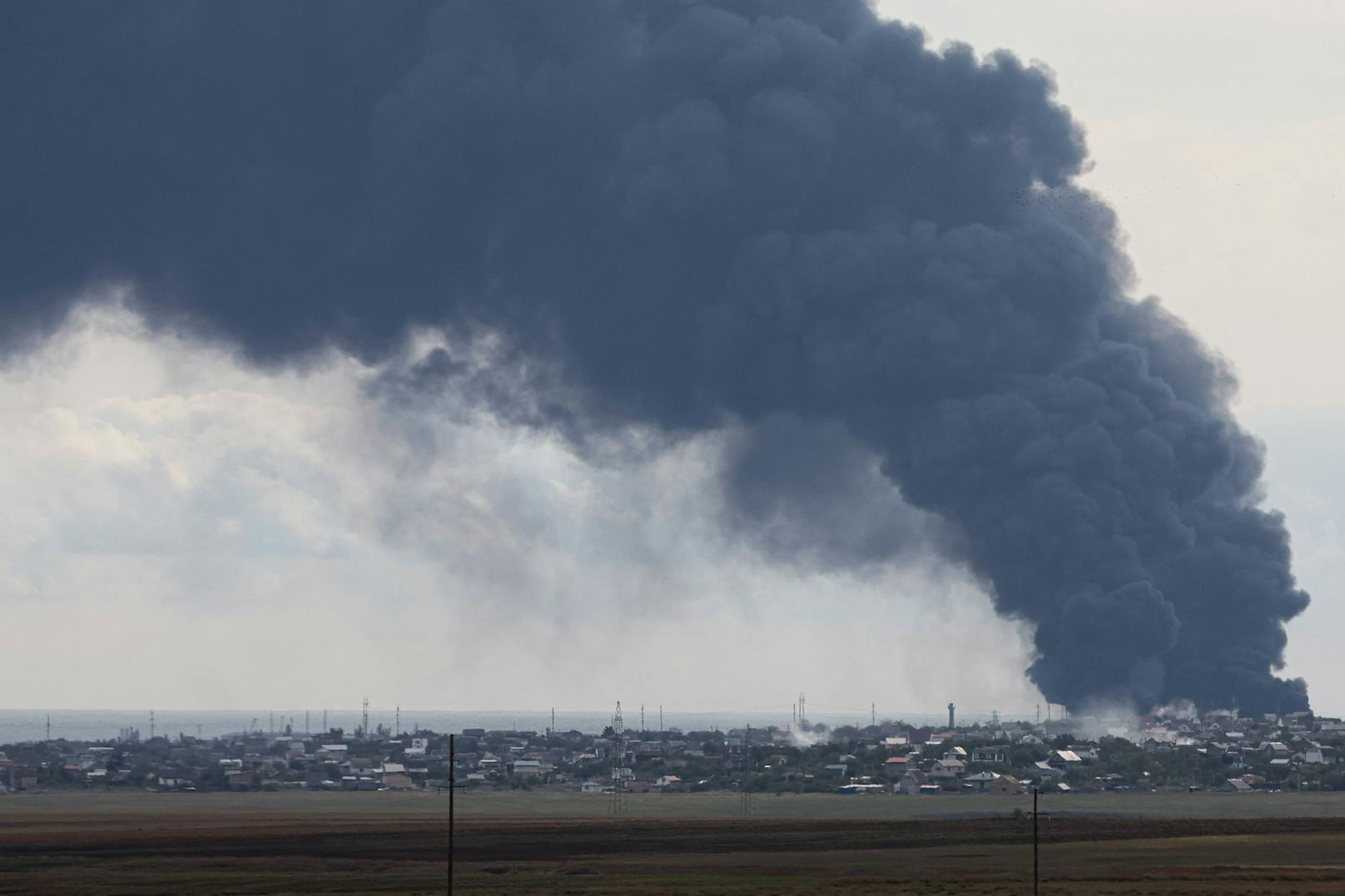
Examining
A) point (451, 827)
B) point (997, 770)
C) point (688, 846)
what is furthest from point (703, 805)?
point (451, 827)

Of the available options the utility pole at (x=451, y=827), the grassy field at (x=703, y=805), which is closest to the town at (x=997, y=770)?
the grassy field at (x=703, y=805)

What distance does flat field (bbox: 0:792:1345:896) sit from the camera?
98.4 metres

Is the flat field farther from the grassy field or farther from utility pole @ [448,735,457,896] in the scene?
utility pole @ [448,735,457,896]

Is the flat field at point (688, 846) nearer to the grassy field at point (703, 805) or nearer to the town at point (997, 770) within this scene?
the grassy field at point (703, 805)

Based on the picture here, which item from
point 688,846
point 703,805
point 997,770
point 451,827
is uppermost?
point 997,770

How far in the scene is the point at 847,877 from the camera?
101 metres

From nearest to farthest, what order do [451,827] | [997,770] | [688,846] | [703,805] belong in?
[451,827] < [688,846] < [703,805] < [997,770]

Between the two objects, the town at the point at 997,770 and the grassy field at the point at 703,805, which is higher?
the town at the point at 997,770

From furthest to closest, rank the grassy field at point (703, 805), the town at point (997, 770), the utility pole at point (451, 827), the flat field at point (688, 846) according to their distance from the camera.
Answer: the town at point (997, 770)
the grassy field at point (703, 805)
the flat field at point (688, 846)
the utility pole at point (451, 827)

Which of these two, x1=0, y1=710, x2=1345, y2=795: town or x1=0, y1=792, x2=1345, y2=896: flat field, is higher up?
x1=0, y1=710, x2=1345, y2=795: town

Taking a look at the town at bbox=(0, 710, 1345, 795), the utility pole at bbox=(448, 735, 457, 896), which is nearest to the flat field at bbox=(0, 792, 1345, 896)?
the utility pole at bbox=(448, 735, 457, 896)

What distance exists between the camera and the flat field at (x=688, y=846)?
9838cm

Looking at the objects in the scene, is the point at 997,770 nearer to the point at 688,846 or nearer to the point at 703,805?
the point at 703,805

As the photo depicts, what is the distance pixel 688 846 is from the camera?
390 ft
